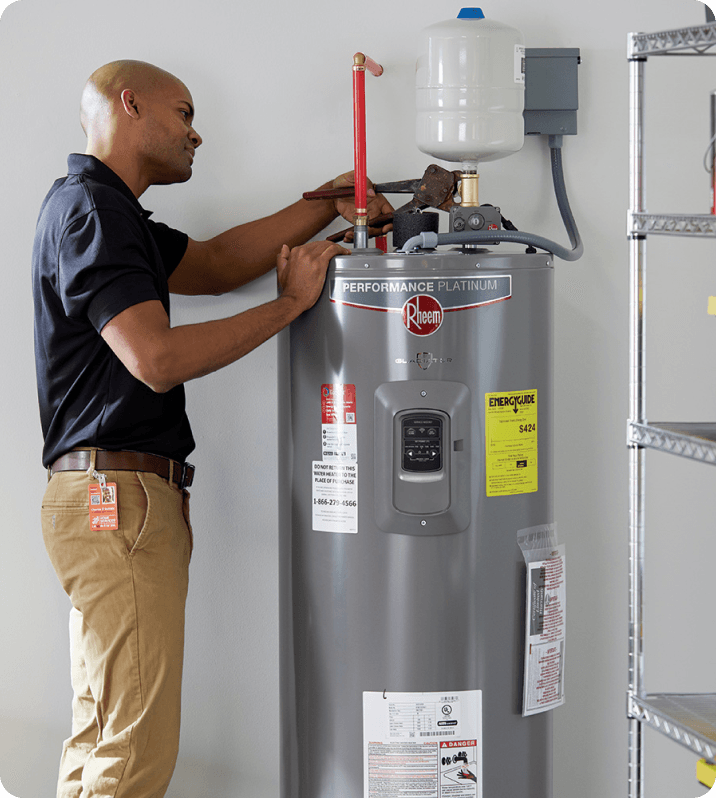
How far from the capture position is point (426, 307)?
170cm

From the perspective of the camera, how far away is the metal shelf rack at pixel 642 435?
1468 millimetres

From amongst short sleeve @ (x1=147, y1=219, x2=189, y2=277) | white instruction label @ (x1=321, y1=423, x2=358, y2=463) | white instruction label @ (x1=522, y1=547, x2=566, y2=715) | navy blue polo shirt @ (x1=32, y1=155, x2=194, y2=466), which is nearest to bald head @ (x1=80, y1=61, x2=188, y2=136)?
navy blue polo shirt @ (x1=32, y1=155, x2=194, y2=466)

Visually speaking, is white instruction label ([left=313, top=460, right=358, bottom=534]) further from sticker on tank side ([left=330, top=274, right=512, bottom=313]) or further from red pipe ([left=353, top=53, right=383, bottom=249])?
red pipe ([left=353, top=53, right=383, bottom=249])

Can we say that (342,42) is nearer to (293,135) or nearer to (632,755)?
(293,135)

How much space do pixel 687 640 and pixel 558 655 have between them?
68 cm

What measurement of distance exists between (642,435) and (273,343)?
3.35ft

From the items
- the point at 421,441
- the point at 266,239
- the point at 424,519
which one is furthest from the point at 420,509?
the point at 266,239

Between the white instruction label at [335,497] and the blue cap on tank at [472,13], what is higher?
the blue cap on tank at [472,13]

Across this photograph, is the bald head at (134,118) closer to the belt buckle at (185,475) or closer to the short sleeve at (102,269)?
the short sleeve at (102,269)

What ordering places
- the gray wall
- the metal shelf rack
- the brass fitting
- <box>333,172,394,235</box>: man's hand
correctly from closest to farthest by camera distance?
1. the metal shelf rack
2. the brass fitting
3. <box>333,172,394,235</box>: man's hand
4. the gray wall

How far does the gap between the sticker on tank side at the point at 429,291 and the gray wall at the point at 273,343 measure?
0.58 m

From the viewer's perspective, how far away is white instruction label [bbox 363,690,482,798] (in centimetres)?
177

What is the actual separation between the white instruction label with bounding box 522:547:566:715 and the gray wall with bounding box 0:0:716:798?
469mm

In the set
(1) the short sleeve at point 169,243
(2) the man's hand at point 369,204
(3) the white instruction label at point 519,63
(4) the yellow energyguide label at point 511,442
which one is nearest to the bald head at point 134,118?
(1) the short sleeve at point 169,243
